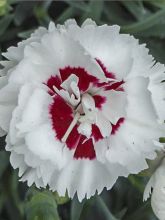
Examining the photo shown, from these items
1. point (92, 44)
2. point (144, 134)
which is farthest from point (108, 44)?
point (144, 134)

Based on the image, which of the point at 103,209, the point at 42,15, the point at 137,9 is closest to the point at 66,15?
the point at 42,15

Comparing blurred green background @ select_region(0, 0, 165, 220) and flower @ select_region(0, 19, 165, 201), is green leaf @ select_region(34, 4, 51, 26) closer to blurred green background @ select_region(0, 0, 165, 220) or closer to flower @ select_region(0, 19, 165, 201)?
blurred green background @ select_region(0, 0, 165, 220)

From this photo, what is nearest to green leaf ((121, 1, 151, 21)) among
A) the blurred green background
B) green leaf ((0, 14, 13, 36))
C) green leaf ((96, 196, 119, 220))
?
the blurred green background

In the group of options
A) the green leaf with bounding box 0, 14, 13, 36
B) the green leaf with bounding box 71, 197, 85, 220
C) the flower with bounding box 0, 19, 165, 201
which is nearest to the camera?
the flower with bounding box 0, 19, 165, 201

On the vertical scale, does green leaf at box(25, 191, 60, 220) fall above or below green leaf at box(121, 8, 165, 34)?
below

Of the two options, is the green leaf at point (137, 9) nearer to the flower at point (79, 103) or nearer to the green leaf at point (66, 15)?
the green leaf at point (66, 15)

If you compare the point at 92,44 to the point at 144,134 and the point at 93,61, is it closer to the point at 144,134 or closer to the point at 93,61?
the point at 93,61

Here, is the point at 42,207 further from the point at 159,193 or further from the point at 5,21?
the point at 5,21
